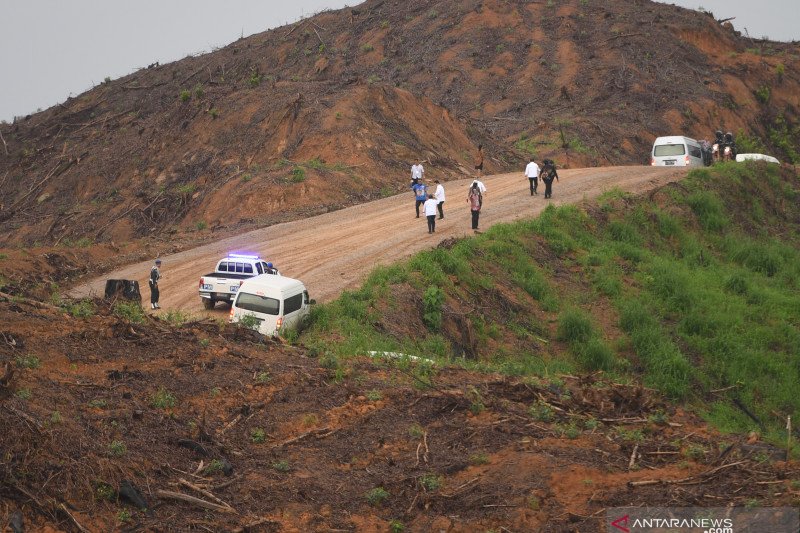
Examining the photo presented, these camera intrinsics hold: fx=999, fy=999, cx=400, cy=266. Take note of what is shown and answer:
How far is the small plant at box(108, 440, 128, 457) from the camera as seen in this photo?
42.5 ft

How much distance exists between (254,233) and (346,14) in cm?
4900

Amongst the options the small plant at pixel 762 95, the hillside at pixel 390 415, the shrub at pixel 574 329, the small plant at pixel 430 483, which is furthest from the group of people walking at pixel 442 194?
the small plant at pixel 762 95

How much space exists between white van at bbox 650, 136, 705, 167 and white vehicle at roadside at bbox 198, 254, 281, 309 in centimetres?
2459

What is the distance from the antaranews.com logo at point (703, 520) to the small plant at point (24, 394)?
8020mm

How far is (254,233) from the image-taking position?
117 feet

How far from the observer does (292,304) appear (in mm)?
23172

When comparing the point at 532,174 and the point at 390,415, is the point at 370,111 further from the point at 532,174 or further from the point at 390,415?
the point at 390,415

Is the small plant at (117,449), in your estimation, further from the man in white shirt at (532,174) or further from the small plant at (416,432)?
the man in white shirt at (532,174)

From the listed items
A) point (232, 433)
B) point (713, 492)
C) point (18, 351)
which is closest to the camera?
point (713, 492)

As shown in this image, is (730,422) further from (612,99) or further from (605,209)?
(612,99)

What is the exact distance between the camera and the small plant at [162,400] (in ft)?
50.3

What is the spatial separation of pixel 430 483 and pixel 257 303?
34.4 feet

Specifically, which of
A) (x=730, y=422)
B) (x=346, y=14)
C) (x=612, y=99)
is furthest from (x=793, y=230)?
(x=346, y=14)

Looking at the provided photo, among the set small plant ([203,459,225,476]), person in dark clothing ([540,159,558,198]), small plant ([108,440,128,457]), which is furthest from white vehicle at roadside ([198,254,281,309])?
person in dark clothing ([540,159,558,198])
